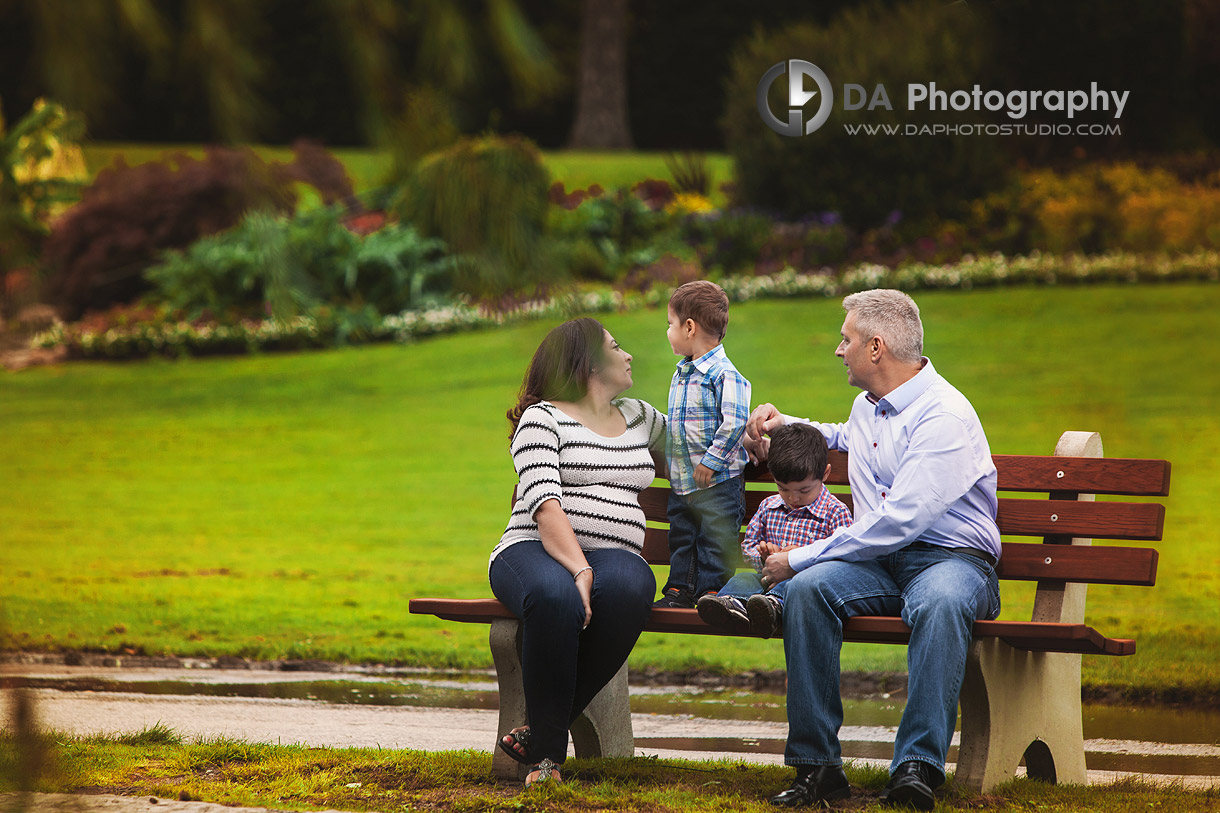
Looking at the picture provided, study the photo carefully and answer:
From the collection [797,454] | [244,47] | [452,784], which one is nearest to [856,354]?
[797,454]

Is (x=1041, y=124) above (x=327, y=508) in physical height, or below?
above

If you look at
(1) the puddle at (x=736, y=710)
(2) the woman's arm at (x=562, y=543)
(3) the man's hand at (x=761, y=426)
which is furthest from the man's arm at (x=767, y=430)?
(1) the puddle at (x=736, y=710)

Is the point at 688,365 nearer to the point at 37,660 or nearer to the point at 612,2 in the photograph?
the point at 612,2

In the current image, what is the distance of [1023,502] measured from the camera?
411 cm

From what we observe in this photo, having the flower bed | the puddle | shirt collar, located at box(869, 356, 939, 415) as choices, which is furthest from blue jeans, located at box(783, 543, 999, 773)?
the flower bed

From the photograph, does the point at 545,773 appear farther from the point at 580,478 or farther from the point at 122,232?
the point at 122,232

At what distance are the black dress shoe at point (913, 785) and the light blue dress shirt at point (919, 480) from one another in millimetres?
663

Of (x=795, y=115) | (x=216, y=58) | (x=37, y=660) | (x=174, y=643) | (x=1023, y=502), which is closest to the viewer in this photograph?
(x=216, y=58)

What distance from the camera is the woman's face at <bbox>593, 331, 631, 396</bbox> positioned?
3.92 metres

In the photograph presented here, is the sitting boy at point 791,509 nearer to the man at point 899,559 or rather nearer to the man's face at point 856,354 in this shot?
the man at point 899,559

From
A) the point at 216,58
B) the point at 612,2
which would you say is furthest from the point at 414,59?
the point at 612,2

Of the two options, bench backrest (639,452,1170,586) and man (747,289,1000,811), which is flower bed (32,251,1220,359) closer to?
bench backrest (639,452,1170,586)

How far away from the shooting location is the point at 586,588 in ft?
12.4

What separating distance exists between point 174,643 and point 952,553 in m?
4.61
